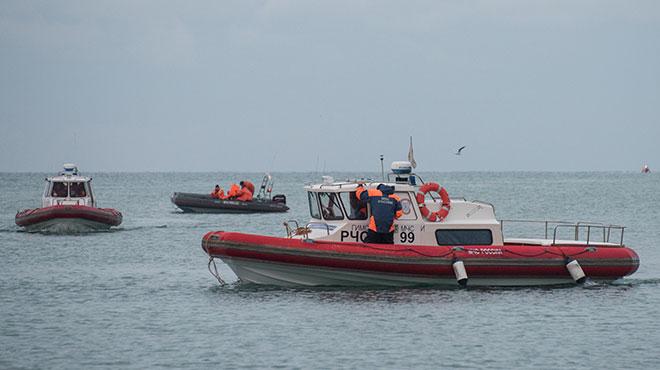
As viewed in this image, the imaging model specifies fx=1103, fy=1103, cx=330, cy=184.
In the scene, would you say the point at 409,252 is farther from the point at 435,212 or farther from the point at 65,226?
the point at 65,226

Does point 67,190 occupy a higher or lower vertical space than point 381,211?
lower

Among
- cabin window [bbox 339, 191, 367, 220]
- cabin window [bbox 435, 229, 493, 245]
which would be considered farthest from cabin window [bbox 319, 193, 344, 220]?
cabin window [bbox 435, 229, 493, 245]

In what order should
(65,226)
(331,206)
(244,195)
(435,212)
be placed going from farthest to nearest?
(244,195) < (65,226) < (435,212) < (331,206)

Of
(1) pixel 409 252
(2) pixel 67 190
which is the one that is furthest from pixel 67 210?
(1) pixel 409 252

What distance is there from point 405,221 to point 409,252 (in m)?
0.96

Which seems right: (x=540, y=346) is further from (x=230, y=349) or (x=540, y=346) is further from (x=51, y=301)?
(x=51, y=301)

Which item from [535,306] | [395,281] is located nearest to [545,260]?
[535,306]

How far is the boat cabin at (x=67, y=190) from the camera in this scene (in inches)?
1628

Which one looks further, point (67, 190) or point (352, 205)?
point (67, 190)

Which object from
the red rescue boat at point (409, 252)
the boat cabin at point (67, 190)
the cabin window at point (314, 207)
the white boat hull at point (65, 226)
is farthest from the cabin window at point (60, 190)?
the cabin window at point (314, 207)

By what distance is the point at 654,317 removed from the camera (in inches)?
850

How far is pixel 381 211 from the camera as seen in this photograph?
23.1 m

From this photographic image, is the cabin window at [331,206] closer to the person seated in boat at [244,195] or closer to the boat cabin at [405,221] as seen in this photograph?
the boat cabin at [405,221]

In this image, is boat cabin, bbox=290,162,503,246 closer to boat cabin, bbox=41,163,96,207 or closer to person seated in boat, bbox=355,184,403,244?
person seated in boat, bbox=355,184,403,244
